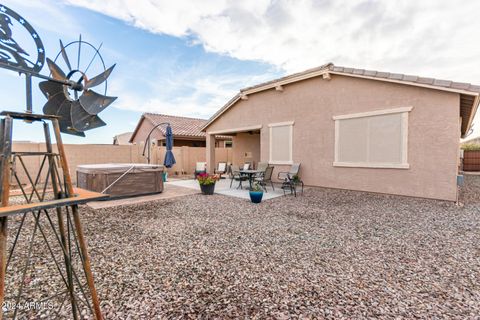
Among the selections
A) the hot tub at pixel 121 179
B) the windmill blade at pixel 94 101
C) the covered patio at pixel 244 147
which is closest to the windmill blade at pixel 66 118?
the windmill blade at pixel 94 101

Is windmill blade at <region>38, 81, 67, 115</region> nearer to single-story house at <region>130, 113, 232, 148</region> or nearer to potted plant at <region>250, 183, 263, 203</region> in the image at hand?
potted plant at <region>250, 183, 263, 203</region>

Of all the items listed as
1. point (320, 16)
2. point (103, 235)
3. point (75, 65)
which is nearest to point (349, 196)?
point (320, 16)

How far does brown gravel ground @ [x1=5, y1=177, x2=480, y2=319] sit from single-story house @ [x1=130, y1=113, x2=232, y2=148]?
11.3 metres

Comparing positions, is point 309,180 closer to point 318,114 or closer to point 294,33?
point 318,114

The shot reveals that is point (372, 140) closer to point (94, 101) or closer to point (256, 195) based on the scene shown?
point (256, 195)

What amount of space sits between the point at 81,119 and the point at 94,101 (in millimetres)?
170

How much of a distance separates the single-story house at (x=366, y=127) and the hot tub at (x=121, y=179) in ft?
15.8

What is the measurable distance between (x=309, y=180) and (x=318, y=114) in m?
2.47

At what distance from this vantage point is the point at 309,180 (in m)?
8.33

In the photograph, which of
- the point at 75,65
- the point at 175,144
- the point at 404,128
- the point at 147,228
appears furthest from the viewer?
the point at 175,144

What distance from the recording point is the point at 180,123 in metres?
17.3

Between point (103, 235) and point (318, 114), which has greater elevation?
point (318, 114)

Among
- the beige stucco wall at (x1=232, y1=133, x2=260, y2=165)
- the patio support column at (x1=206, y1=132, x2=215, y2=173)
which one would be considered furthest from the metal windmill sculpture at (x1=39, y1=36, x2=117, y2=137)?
the beige stucco wall at (x1=232, y1=133, x2=260, y2=165)

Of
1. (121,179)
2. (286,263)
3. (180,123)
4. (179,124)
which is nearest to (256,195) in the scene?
(286,263)
